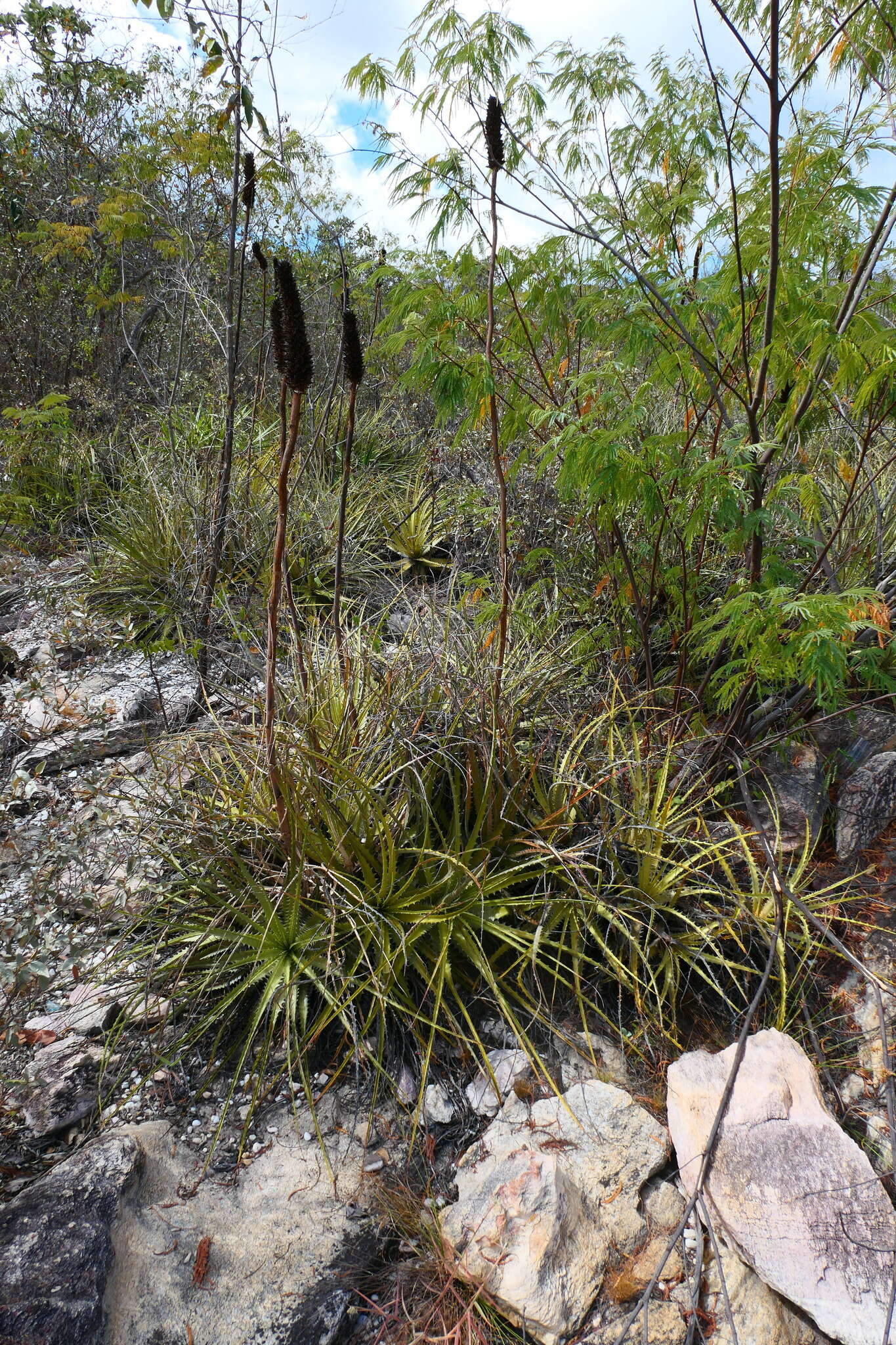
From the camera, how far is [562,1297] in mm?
1780

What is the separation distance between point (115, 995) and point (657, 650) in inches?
117

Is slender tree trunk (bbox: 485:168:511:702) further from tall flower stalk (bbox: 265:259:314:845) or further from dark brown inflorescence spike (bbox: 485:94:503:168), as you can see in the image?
tall flower stalk (bbox: 265:259:314:845)

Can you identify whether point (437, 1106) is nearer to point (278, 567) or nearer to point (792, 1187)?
point (792, 1187)

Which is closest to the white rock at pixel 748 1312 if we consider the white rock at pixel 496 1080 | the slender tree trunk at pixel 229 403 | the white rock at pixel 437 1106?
the white rock at pixel 496 1080

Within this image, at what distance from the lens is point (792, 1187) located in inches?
75.0

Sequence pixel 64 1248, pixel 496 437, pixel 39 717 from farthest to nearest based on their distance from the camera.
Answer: pixel 39 717, pixel 496 437, pixel 64 1248

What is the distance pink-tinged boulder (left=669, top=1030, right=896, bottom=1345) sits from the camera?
69.4 inches

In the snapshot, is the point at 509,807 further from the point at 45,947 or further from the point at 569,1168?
the point at 45,947

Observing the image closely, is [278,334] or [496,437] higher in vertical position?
[278,334]

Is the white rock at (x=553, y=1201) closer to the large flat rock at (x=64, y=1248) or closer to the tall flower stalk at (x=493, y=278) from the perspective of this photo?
the large flat rock at (x=64, y=1248)

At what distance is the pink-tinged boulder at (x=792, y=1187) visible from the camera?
1763 millimetres

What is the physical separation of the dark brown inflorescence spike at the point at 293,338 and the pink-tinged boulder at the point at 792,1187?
218cm

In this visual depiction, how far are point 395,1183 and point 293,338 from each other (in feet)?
7.02

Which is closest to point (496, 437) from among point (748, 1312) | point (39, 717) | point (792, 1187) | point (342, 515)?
point (342, 515)
